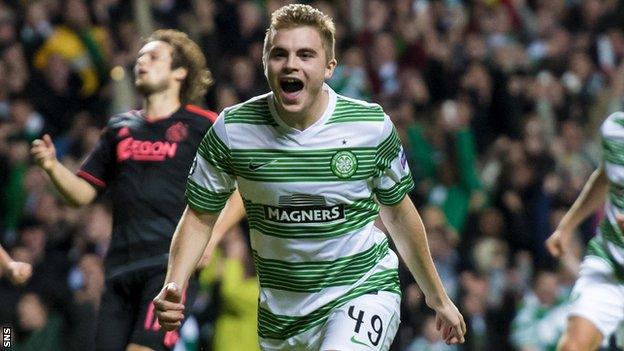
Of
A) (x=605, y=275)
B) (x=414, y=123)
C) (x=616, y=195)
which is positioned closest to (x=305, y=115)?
(x=616, y=195)

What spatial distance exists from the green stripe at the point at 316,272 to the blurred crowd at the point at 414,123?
4.54m

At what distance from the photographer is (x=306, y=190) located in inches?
261

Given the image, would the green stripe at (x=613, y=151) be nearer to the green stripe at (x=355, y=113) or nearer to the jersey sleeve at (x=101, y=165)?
the green stripe at (x=355, y=113)

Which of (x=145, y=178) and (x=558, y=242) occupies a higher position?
(x=145, y=178)

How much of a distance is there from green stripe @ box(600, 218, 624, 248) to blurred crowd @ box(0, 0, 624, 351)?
13.9 ft

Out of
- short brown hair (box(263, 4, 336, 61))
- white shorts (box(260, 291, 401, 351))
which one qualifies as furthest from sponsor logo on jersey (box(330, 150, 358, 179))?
white shorts (box(260, 291, 401, 351))

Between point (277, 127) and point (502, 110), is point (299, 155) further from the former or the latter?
point (502, 110)

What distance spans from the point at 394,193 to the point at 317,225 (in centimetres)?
39

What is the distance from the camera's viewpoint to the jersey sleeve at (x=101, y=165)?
8688 millimetres

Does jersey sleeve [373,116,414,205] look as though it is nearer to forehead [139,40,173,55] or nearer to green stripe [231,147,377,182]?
green stripe [231,147,377,182]

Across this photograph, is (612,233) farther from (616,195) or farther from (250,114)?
(250,114)

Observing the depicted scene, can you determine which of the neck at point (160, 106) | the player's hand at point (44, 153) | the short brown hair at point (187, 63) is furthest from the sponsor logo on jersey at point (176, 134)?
the player's hand at point (44, 153)

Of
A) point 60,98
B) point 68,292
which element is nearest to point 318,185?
point 68,292

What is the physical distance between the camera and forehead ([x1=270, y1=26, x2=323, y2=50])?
651cm
